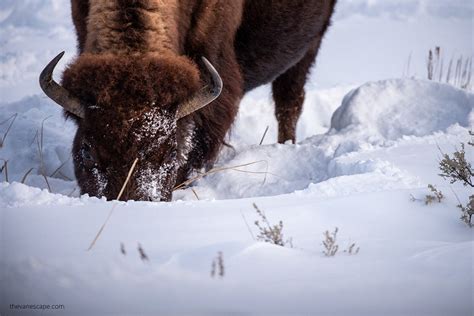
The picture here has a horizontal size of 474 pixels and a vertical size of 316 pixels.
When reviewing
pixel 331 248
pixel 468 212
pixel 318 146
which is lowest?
pixel 318 146

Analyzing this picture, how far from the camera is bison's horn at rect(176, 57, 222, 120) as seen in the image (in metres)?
3.76

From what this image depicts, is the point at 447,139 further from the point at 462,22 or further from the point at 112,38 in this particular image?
the point at 462,22

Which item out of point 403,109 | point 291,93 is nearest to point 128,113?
point 403,109

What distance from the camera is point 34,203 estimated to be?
2.74 metres

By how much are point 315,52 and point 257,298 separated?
18.0 ft

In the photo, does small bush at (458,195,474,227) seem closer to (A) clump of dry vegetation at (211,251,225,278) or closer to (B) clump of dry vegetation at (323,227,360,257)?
(B) clump of dry vegetation at (323,227,360,257)

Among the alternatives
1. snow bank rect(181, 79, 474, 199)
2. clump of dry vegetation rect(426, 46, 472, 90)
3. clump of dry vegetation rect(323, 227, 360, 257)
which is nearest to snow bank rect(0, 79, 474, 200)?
snow bank rect(181, 79, 474, 199)

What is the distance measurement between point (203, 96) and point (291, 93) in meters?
3.29

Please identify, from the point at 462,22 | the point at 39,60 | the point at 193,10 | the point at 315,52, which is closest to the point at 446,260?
the point at 193,10

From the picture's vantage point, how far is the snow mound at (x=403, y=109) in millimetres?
5953

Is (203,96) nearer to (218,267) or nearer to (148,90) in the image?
(148,90)

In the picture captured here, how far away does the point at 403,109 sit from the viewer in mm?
6230

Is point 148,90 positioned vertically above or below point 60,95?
above

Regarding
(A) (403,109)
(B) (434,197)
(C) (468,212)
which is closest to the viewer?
(C) (468,212)
